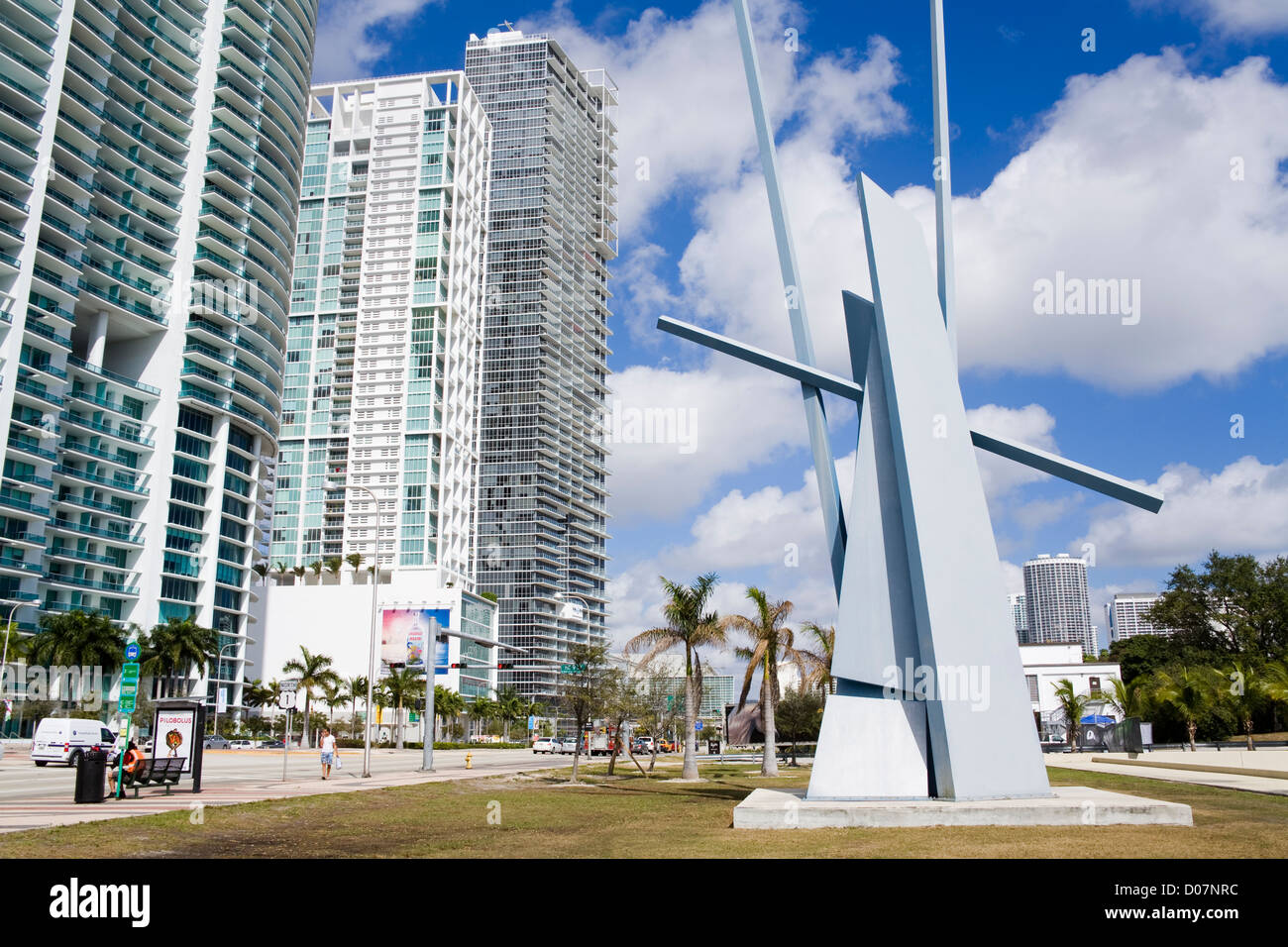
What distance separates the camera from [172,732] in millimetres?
20938

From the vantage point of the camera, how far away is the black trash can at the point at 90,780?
1764 centimetres

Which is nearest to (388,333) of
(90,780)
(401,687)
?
(401,687)

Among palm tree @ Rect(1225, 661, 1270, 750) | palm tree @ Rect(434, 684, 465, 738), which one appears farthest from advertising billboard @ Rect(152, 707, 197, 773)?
palm tree @ Rect(434, 684, 465, 738)

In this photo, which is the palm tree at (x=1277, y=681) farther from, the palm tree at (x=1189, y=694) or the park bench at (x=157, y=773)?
the park bench at (x=157, y=773)

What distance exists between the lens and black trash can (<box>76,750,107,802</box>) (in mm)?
17641

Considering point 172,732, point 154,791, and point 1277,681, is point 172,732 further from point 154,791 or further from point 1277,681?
point 1277,681

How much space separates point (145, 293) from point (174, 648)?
2936 centimetres

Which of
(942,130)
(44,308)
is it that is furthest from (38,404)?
(942,130)

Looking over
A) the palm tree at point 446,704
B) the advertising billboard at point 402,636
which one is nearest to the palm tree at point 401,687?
the palm tree at point 446,704

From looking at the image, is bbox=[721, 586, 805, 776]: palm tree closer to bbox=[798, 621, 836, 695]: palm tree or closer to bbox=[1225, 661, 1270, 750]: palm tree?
bbox=[798, 621, 836, 695]: palm tree

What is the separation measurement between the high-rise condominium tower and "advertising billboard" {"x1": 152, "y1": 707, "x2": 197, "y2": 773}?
99960 millimetres

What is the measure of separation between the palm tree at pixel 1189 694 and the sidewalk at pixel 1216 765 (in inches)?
75.6
